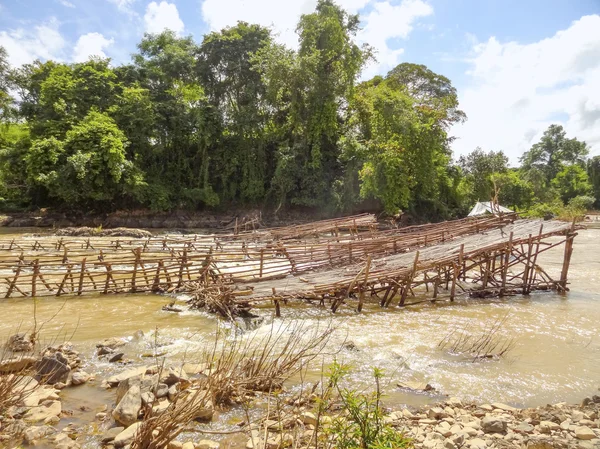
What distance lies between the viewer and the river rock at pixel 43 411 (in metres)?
4.15

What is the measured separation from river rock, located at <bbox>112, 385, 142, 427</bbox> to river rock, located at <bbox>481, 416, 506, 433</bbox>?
→ 12.2 ft

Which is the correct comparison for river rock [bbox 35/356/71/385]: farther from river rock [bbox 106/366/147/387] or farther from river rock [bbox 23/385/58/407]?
river rock [bbox 106/366/147/387]

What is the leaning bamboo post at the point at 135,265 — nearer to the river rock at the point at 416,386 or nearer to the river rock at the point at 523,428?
the river rock at the point at 416,386

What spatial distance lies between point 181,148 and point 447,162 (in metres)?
24.3

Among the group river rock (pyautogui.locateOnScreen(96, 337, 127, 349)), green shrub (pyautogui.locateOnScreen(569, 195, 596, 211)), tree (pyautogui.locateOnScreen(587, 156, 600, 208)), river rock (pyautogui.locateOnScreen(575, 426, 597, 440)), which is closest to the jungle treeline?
green shrub (pyautogui.locateOnScreen(569, 195, 596, 211))

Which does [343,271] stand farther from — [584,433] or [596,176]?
[596,176]

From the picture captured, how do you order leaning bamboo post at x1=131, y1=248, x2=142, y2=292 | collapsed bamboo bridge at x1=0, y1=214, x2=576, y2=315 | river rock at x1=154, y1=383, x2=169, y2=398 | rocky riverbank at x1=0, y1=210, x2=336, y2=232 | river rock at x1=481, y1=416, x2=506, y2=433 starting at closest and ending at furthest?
1. river rock at x1=481, y1=416, x2=506, y2=433
2. river rock at x1=154, y1=383, x2=169, y2=398
3. collapsed bamboo bridge at x1=0, y1=214, x2=576, y2=315
4. leaning bamboo post at x1=131, y1=248, x2=142, y2=292
5. rocky riverbank at x1=0, y1=210, x2=336, y2=232

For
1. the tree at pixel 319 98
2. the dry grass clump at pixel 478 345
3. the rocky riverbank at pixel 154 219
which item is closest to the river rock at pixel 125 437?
the dry grass clump at pixel 478 345

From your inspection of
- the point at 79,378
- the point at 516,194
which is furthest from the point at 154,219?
the point at 516,194

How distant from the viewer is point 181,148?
35188 millimetres

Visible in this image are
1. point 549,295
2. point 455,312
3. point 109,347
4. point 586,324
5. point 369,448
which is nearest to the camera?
point 369,448

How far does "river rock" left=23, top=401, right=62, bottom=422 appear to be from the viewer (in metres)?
4.15

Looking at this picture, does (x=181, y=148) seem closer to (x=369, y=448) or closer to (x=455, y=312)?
(x=455, y=312)

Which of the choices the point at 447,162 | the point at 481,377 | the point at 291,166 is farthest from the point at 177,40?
the point at 481,377
